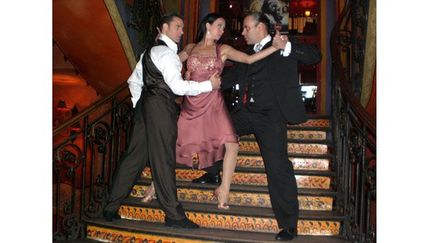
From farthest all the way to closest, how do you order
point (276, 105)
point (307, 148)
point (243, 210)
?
point (307, 148) < point (243, 210) < point (276, 105)

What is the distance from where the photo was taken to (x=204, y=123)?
3.60m

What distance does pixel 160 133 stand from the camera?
331 centimetres

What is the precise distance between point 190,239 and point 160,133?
80 cm

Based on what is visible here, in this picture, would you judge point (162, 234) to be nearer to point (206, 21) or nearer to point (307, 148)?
point (206, 21)

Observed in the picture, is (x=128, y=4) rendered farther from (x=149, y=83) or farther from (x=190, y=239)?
(x=190, y=239)

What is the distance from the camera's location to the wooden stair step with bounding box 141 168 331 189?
3.96 meters

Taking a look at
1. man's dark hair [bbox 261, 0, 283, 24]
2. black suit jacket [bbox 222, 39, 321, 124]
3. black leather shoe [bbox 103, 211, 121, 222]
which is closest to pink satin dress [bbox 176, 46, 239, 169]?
black suit jacket [bbox 222, 39, 321, 124]

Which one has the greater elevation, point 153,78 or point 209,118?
point 153,78

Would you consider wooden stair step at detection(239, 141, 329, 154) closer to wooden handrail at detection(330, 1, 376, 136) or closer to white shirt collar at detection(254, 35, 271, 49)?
wooden handrail at detection(330, 1, 376, 136)

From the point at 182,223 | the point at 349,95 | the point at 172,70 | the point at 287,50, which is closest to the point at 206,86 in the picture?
the point at 172,70

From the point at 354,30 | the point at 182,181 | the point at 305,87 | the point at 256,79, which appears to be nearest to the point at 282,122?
the point at 256,79

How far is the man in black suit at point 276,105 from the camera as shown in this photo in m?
3.12

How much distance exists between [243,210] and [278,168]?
2.08 feet

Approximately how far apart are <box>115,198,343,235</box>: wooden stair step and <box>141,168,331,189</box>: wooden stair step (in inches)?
16.5
